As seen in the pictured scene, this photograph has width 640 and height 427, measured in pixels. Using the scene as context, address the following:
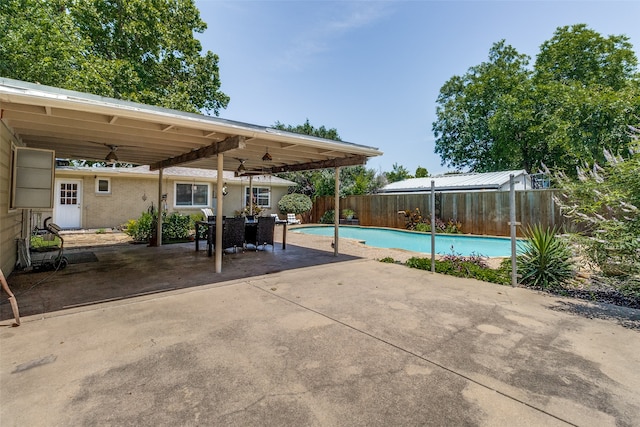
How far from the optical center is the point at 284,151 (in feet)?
25.7

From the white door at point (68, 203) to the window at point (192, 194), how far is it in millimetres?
4002

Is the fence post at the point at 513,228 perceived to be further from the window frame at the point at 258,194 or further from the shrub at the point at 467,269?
the window frame at the point at 258,194

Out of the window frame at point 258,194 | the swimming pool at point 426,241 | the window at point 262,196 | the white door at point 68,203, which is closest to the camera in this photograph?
the swimming pool at point 426,241

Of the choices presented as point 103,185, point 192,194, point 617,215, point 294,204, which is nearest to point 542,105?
point 294,204

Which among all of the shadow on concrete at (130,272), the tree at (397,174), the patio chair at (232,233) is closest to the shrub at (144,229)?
the shadow on concrete at (130,272)

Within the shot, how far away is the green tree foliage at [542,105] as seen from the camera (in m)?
13.5

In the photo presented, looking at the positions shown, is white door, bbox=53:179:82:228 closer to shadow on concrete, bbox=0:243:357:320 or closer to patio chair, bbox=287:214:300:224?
shadow on concrete, bbox=0:243:357:320

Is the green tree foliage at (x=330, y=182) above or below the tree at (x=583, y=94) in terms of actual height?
below

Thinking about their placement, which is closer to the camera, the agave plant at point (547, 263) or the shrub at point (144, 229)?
the agave plant at point (547, 263)

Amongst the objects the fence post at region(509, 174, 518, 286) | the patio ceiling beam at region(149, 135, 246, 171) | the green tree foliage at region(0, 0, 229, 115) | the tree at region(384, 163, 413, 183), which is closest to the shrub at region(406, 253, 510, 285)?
the fence post at region(509, 174, 518, 286)

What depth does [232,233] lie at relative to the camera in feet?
26.1

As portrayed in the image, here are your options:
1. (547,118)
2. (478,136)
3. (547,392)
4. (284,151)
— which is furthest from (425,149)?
(547,392)

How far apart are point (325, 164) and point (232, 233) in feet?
10.8

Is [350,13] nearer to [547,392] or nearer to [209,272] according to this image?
[209,272]
